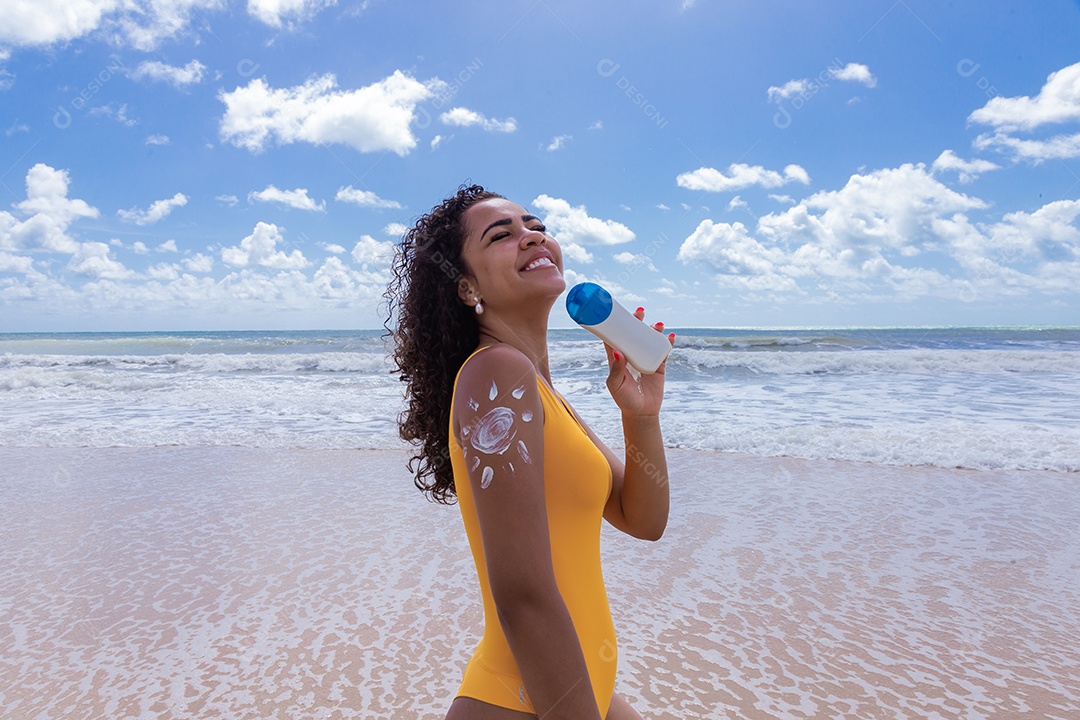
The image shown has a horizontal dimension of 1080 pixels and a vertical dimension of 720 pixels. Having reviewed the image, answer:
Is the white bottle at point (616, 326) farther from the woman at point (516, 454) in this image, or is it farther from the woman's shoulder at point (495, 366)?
the woman's shoulder at point (495, 366)

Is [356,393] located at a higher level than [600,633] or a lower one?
lower

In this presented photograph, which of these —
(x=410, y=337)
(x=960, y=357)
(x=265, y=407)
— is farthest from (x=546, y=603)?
(x=960, y=357)

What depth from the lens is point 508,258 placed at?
4.57 feet

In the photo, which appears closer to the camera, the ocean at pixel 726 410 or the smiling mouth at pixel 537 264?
the smiling mouth at pixel 537 264

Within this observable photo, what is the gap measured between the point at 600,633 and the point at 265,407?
38.0 ft

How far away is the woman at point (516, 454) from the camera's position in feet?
3.72

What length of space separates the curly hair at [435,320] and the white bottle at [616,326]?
0.25 m

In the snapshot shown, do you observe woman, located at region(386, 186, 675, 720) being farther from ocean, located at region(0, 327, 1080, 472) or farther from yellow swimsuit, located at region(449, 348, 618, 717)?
ocean, located at region(0, 327, 1080, 472)

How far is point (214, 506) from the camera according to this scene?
219 inches

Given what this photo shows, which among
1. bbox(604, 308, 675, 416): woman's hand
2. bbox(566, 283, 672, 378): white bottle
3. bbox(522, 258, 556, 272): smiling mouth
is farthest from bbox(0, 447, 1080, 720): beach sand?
bbox(522, 258, 556, 272): smiling mouth

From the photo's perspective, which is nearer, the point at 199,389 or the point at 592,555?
the point at 592,555

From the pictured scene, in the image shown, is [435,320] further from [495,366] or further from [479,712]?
[479,712]

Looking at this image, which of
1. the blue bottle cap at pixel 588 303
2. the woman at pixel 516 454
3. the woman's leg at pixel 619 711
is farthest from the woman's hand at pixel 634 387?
the woman's leg at pixel 619 711

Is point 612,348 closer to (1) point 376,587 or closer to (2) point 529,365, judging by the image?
(2) point 529,365
